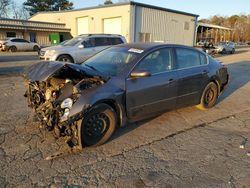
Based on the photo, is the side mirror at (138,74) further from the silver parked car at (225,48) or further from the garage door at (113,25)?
the silver parked car at (225,48)

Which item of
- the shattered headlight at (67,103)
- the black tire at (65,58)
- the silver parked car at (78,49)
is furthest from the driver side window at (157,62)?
the black tire at (65,58)

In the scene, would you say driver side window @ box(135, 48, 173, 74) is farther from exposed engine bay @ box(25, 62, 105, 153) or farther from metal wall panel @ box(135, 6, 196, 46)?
metal wall panel @ box(135, 6, 196, 46)

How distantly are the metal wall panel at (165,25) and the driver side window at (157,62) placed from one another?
22.2 meters

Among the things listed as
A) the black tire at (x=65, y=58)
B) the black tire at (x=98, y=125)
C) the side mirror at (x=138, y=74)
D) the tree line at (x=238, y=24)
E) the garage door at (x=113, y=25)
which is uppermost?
the tree line at (x=238, y=24)

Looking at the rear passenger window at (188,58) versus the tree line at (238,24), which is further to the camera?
the tree line at (238,24)

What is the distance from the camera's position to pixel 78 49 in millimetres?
12203

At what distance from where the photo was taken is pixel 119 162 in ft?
11.1

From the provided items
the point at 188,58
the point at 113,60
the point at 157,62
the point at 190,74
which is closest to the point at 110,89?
the point at 113,60

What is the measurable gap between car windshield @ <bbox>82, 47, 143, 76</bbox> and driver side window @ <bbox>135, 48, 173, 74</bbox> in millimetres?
211

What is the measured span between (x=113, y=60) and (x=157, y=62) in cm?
87

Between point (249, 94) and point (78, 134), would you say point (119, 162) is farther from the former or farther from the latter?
point (249, 94)

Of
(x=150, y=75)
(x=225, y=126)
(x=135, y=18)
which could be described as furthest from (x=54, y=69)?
(x=135, y=18)

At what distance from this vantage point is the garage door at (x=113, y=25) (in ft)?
86.7

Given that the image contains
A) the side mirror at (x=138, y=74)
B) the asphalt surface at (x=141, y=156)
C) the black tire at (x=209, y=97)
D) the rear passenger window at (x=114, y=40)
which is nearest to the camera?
the asphalt surface at (x=141, y=156)
